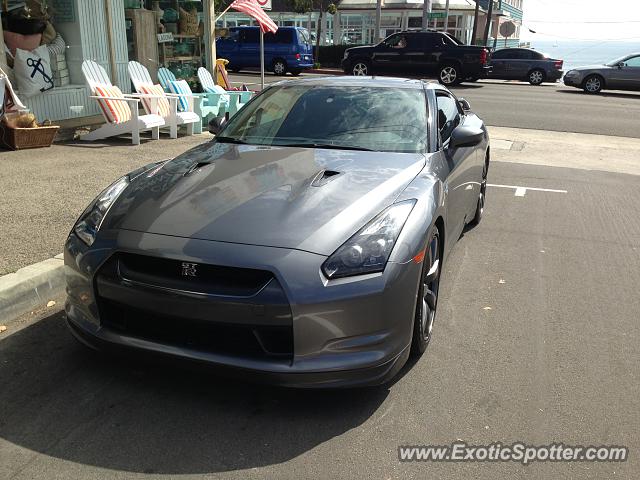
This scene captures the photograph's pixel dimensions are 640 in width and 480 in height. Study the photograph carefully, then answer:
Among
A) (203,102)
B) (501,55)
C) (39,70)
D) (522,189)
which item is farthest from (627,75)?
(39,70)

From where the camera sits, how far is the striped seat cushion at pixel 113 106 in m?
9.20

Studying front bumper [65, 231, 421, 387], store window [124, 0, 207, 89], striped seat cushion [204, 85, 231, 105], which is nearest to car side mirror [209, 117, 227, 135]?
front bumper [65, 231, 421, 387]

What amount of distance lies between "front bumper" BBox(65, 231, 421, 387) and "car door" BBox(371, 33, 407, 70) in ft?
70.1

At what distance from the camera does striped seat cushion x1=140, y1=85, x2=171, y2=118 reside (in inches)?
391

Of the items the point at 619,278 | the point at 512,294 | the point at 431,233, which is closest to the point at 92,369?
the point at 431,233

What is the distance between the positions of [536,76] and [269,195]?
25.2 metres

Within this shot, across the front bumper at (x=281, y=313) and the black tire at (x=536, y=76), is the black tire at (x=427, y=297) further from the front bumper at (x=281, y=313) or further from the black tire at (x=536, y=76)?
the black tire at (x=536, y=76)

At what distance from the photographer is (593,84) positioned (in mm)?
22438

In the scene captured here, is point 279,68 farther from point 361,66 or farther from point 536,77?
point 536,77

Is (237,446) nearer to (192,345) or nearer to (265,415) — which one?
(265,415)

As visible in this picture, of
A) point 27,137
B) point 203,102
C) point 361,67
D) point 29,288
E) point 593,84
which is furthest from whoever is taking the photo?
point 361,67

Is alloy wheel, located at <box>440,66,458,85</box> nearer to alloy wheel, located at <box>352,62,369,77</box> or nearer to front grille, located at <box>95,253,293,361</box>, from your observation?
alloy wheel, located at <box>352,62,369,77</box>

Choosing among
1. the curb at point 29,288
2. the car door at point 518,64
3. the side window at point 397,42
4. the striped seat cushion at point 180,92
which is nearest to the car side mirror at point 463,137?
the curb at point 29,288

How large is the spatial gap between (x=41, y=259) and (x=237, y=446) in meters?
2.54
